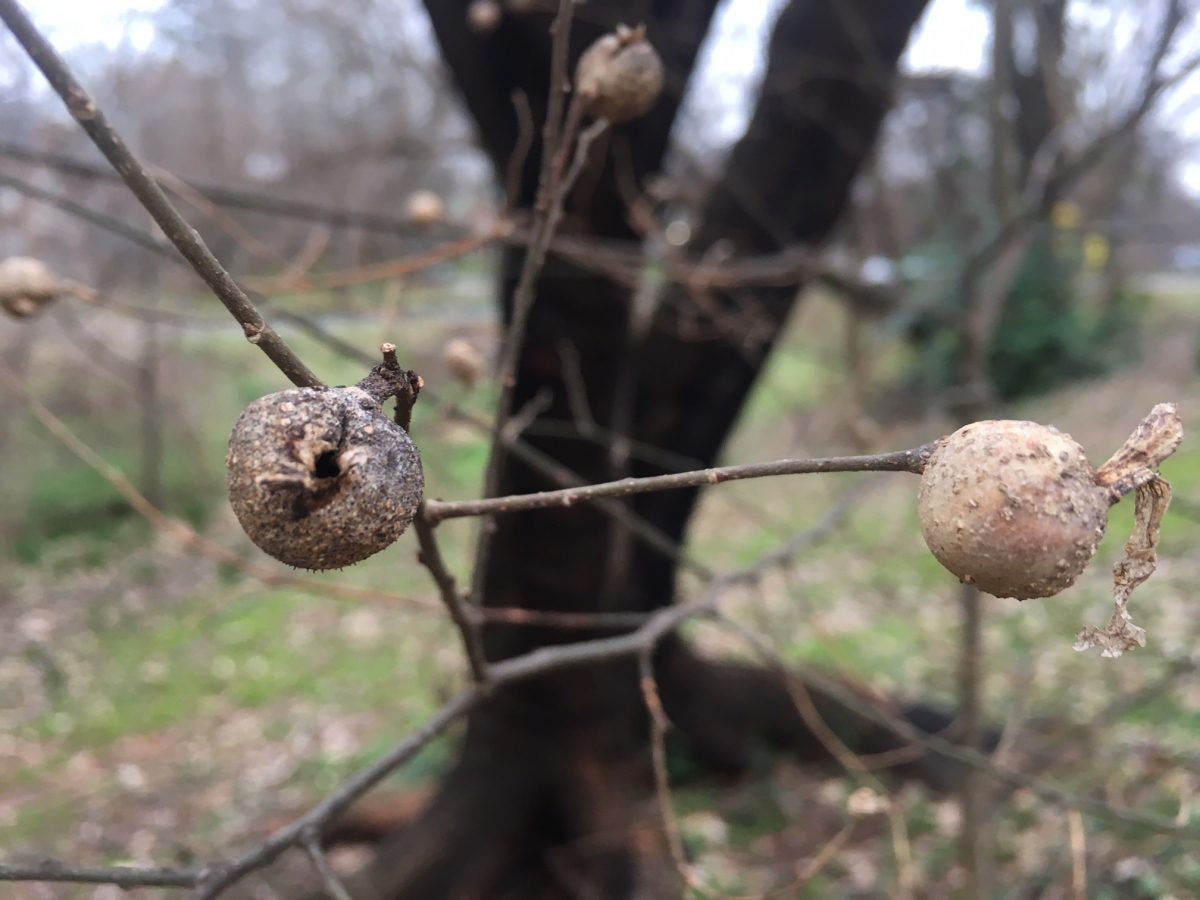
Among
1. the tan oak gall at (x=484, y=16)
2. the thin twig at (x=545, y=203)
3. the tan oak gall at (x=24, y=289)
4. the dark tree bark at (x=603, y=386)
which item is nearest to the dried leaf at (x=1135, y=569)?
the thin twig at (x=545, y=203)

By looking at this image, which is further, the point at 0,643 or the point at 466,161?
the point at 466,161

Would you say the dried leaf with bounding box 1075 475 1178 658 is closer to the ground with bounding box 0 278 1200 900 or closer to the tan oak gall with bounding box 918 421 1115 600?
the tan oak gall with bounding box 918 421 1115 600

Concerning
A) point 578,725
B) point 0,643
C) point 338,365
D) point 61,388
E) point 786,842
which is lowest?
point 786,842

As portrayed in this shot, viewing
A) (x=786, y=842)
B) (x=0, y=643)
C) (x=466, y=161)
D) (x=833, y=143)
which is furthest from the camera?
(x=466, y=161)

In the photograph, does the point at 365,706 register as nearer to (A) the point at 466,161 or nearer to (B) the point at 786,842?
(B) the point at 786,842

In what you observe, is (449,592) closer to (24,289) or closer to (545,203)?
(545,203)

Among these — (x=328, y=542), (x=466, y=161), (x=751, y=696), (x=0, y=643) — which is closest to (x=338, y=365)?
(x=466, y=161)
